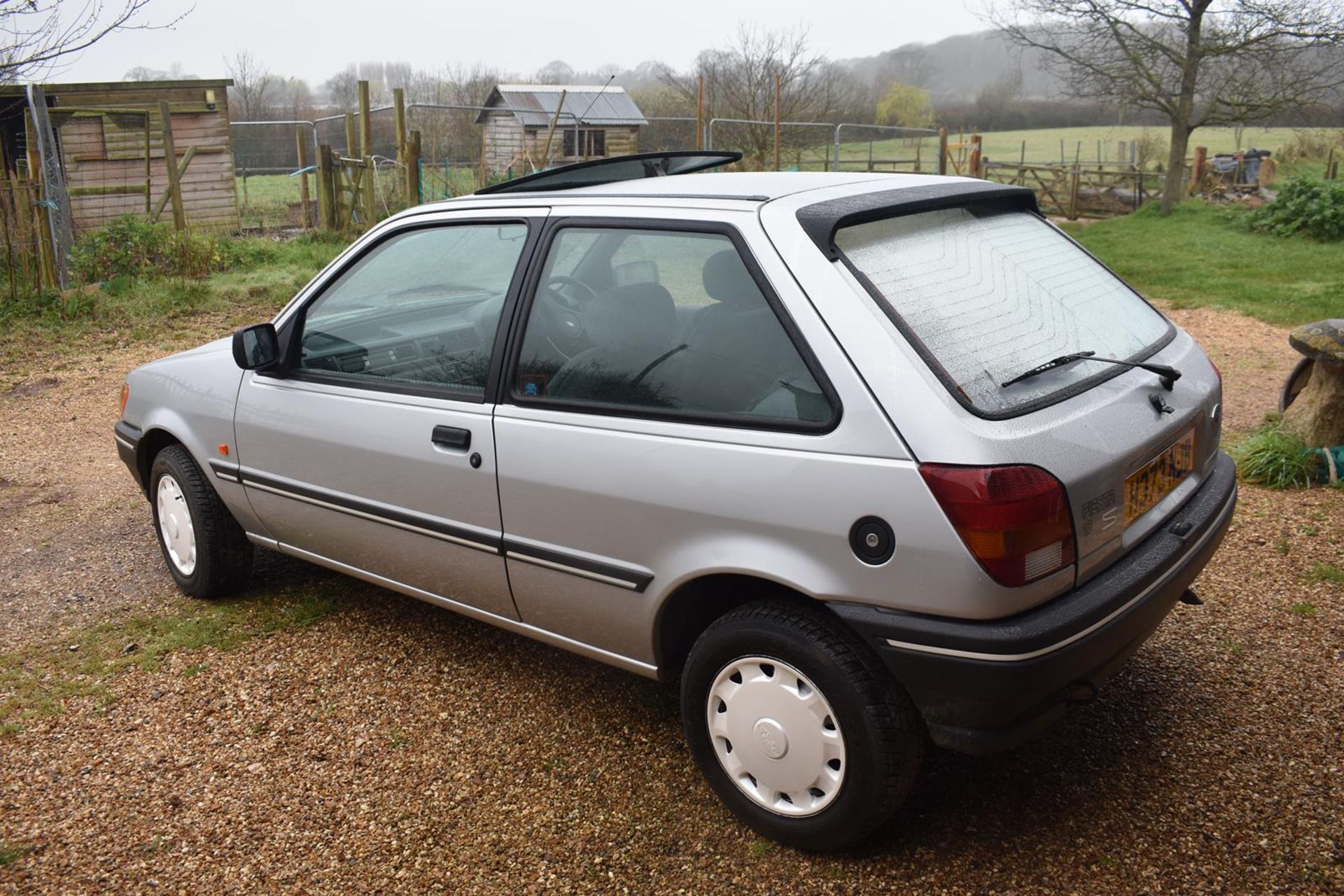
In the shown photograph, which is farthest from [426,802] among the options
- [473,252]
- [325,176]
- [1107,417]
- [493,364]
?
[325,176]

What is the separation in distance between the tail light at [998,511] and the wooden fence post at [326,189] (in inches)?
586

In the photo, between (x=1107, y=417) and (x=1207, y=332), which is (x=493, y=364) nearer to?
(x=1107, y=417)

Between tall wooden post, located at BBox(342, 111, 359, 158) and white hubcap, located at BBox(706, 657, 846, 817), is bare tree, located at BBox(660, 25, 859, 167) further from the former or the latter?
white hubcap, located at BBox(706, 657, 846, 817)

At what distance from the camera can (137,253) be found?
1284cm

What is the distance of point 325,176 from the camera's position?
52.1ft

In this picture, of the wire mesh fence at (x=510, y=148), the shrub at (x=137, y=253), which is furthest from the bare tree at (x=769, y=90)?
the shrub at (x=137, y=253)

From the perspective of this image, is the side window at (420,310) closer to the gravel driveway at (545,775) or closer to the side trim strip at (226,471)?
the side trim strip at (226,471)

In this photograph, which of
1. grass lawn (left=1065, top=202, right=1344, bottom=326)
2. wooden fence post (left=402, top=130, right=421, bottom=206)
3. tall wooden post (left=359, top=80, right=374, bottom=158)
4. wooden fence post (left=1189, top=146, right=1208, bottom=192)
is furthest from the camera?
wooden fence post (left=1189, top=146, right=1208, bottom=192)

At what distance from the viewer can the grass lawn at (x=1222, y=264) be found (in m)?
11.5

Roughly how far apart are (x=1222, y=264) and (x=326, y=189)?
42.2 ft

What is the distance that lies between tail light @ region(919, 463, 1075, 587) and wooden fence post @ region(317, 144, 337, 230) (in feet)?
48.8

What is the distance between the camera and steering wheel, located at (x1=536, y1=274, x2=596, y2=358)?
3168mm

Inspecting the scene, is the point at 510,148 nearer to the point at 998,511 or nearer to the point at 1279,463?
the point at 1279,463

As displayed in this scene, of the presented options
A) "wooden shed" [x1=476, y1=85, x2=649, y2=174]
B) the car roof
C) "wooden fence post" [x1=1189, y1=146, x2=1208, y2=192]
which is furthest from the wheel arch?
"wooden shed" [x1=476, y1=85, x2=649, y2=174]
